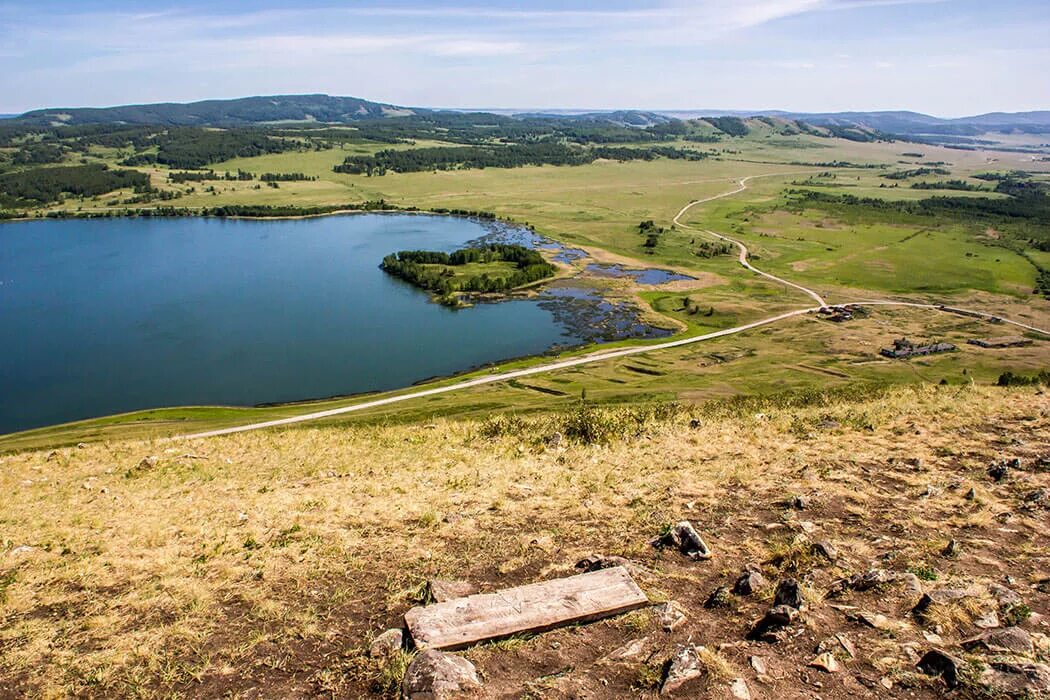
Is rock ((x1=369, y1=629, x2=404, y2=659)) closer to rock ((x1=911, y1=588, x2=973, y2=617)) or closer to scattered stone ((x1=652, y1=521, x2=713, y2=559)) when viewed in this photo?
scattered stone ((x1=652, y1=521, x2=713, y2=559))

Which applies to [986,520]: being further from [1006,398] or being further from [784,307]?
[784,307]

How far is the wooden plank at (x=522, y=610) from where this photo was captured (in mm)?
8633

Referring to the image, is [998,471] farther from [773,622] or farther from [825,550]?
[773,622]

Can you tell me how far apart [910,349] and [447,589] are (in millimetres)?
73442

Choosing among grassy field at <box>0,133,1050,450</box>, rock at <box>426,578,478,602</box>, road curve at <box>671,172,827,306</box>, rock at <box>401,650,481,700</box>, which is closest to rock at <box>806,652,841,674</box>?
rock at <box>401,650,481,700</box>

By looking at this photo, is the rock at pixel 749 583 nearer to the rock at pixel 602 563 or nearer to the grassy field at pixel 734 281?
the rock at pixel 602 563

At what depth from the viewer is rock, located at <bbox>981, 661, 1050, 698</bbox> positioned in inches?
290

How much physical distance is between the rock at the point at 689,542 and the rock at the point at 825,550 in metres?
1.96

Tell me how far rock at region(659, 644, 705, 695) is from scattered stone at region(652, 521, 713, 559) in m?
3.28

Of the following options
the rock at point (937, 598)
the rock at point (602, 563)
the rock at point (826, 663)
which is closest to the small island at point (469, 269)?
the rock at point (602, 563)

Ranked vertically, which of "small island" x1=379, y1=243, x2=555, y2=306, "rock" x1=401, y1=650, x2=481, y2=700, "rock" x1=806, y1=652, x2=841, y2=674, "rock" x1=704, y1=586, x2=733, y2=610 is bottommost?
"small island" x1=379, y1=243, x2=555, y2=306

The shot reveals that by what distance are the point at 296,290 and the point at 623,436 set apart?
8172cm

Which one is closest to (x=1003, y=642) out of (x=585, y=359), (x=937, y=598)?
(x=937, y=598)

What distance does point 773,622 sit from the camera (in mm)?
9055
